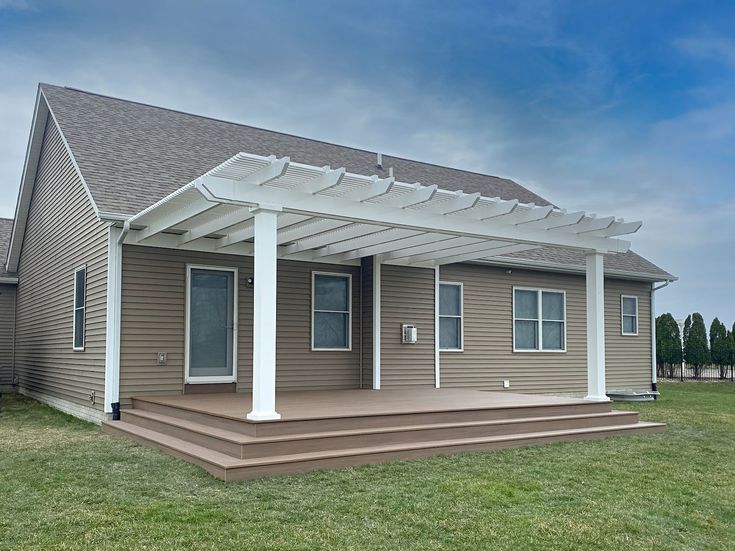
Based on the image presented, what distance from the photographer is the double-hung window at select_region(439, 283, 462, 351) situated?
1184cm

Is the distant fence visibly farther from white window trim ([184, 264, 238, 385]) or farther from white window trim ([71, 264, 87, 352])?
white window trim ([71, 264, 87, 352])

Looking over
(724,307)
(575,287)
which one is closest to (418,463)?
(575,287)

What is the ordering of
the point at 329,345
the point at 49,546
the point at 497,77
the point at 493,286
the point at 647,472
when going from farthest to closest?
the point at 497,77
the point at 493,286
the point at 329,345
the point at 647,472
the point at 49,546

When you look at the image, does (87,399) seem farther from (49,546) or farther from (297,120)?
(297,120)

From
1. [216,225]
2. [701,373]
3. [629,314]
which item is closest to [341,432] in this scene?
[216,225]

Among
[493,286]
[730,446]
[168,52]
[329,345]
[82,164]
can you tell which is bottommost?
[730,446]

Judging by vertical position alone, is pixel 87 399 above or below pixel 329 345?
below

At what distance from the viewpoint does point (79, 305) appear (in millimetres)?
9891

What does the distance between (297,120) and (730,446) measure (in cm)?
1500

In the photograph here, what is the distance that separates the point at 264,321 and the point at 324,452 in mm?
1300

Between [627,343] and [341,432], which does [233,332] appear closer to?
[341,432]

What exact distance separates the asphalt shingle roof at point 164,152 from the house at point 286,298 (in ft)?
0.16

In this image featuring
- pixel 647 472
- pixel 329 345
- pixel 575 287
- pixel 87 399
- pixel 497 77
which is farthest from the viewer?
pixel 497 77

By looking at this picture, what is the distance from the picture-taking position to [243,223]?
26.0 ft
